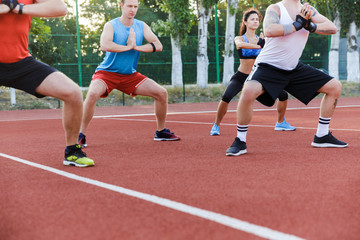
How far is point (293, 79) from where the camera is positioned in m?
5.86

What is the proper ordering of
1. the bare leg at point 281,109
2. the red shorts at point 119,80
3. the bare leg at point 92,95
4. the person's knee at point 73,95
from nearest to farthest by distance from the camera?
the person's knee at point 73,95, the bare leg at point 92,95, the red shorts at point 119,80, the bare leg at point 281,109

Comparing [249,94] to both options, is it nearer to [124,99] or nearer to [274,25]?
[274,25]

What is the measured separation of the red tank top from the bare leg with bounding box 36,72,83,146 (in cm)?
35

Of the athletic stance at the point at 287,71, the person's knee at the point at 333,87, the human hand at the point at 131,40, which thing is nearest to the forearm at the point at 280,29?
the athletic stance at the point at 287,71

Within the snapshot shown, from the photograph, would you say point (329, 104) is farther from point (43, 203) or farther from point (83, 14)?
point (83, 14)

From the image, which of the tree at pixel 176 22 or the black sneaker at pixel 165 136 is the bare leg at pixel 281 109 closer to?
the black sneaker at pixel 165 136

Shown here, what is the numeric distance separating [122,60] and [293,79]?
7.73ft

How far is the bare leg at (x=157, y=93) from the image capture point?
6922 mm

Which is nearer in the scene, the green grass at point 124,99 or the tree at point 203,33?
the green grass at point 124,99

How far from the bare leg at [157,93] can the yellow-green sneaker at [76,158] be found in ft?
6.71

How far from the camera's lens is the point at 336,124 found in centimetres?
895

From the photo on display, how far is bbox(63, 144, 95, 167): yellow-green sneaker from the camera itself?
4969 mm

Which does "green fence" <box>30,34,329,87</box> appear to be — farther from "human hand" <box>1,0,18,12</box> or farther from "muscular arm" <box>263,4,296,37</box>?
"human hand" <box>1,0,18,12</box>

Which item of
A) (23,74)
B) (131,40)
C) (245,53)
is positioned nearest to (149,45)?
(131,40)
